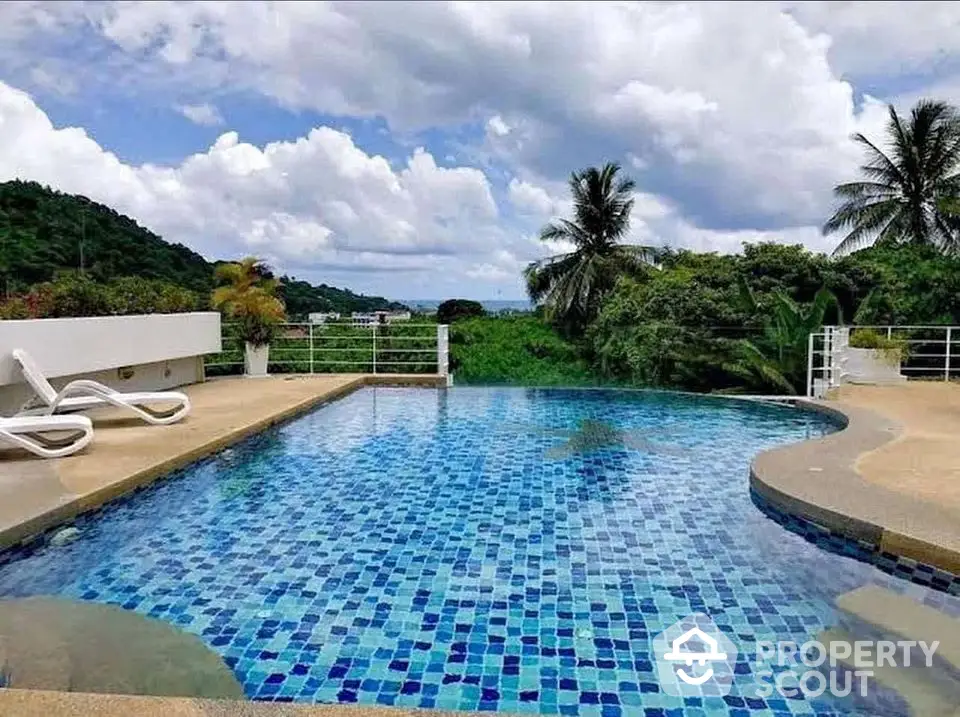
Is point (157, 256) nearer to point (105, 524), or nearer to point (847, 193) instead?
point (105, 524)

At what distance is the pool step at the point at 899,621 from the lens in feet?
10.3

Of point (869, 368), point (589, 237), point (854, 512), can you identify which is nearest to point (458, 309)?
point (589, 237)

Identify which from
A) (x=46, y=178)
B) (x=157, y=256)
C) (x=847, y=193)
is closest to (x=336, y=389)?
(x=157, y=256)

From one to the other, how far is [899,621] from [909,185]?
859 inches

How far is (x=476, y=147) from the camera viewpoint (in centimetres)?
1888

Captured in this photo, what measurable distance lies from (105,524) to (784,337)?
10.2 m

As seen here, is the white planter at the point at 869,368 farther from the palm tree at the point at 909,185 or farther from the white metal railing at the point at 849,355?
the palm tree at the point at 909,185

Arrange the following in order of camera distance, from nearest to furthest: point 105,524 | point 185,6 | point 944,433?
point 105,524, point 944,433, point 185,6

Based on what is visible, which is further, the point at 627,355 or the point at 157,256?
the point at 157,256

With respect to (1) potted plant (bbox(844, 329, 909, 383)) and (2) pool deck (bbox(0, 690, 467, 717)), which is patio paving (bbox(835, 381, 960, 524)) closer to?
(1) potted plant (bbox(844, 329, 909, 383))

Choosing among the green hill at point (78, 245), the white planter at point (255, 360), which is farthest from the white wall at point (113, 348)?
the green hill at point (78, 245)

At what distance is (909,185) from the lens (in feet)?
71.5

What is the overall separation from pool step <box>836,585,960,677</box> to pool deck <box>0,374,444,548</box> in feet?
14.0

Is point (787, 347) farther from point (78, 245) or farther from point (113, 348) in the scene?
point (78, 245)
